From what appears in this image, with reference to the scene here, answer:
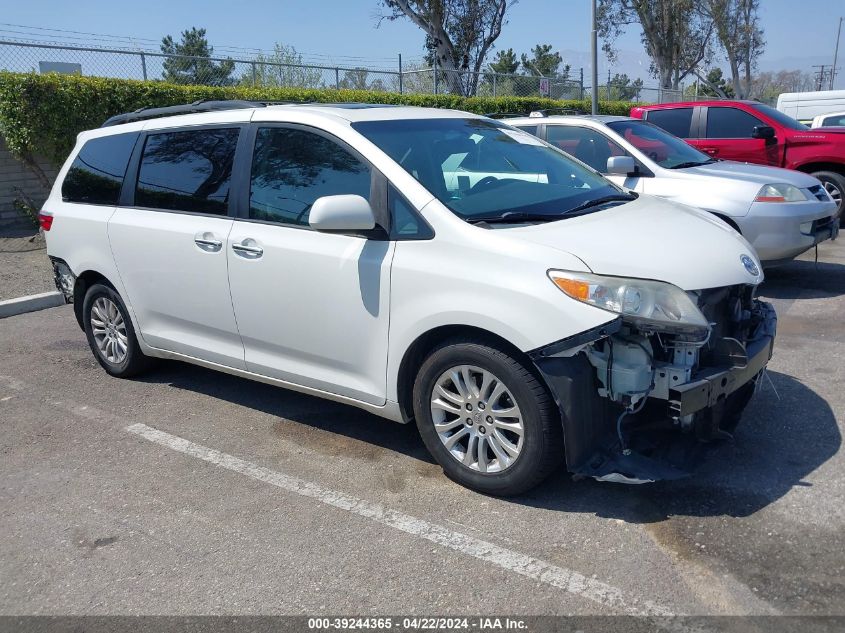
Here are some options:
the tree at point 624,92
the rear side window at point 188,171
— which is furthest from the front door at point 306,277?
the tree at point 624,92

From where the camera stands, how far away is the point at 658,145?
27.4ft

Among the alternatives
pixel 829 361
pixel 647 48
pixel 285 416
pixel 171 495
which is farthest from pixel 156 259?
pixel 647 48

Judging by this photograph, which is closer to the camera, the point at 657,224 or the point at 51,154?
the point at 657,224

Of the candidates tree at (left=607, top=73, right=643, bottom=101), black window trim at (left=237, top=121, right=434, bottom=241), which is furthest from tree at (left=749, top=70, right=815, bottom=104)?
black window trim at (left=237, top=121, right=434, bottom=241)

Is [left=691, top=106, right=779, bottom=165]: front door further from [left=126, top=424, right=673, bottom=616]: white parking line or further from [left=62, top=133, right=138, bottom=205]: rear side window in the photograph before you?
[left=126, top=424, right=673, bottom=616]: white parking line

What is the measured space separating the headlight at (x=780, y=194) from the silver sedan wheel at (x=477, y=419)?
484 cm

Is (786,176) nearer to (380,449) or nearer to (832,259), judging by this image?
(832,259)

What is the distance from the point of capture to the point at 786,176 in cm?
778

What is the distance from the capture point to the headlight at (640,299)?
3348 millimetres

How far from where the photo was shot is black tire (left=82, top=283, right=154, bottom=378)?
554cm

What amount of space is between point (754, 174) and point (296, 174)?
5251 millimetres

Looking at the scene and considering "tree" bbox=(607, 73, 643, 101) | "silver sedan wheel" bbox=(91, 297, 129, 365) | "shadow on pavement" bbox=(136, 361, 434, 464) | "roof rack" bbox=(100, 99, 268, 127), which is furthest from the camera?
"tree" bbox=(607, 73, 643, 101)

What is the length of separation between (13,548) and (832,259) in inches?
348

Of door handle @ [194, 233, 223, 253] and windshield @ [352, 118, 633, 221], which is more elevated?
windshield @ [352, 118, 633, 221]
